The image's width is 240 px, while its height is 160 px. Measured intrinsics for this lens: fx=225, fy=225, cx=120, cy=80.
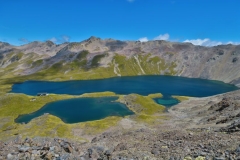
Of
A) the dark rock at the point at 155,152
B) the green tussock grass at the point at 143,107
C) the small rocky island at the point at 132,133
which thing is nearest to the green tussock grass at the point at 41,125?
the small rocky island at the point at 132,133

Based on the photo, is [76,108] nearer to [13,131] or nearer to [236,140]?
[13,131]

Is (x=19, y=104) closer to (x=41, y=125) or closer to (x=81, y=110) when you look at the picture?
(x=81, y=110)

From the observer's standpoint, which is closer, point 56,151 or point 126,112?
point 56,151

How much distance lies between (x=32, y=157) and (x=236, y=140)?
26.0 meters

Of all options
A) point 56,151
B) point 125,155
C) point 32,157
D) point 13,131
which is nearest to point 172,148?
point 125,155

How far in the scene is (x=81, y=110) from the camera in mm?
140500

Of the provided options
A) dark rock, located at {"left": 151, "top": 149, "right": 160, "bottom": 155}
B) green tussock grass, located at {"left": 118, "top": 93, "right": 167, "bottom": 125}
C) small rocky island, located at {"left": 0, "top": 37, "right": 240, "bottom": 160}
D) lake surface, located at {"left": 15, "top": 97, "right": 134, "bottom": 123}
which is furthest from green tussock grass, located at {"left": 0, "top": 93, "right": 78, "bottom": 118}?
dark rock, located at {"left": 151, "top": 149, "right": 160, "bottom": 155}

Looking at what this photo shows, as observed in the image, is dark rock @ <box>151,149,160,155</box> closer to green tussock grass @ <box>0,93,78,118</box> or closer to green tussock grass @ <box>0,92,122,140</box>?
green tussock grass @ <box>0,92,122,140</box>

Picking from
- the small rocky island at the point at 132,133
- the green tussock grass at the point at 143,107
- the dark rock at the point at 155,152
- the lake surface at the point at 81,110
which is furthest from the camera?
the green tussock grass at the point at 143,107

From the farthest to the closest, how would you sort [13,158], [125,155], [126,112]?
1. [126,112]
2. [125,155]
3. [13,158]

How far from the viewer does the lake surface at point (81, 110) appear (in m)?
126

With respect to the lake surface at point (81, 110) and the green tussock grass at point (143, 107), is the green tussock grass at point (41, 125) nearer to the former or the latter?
the lake surface at point (81, 110)

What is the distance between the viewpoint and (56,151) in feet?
95.1

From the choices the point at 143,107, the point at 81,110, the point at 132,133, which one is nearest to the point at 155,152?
the point at 132,133
